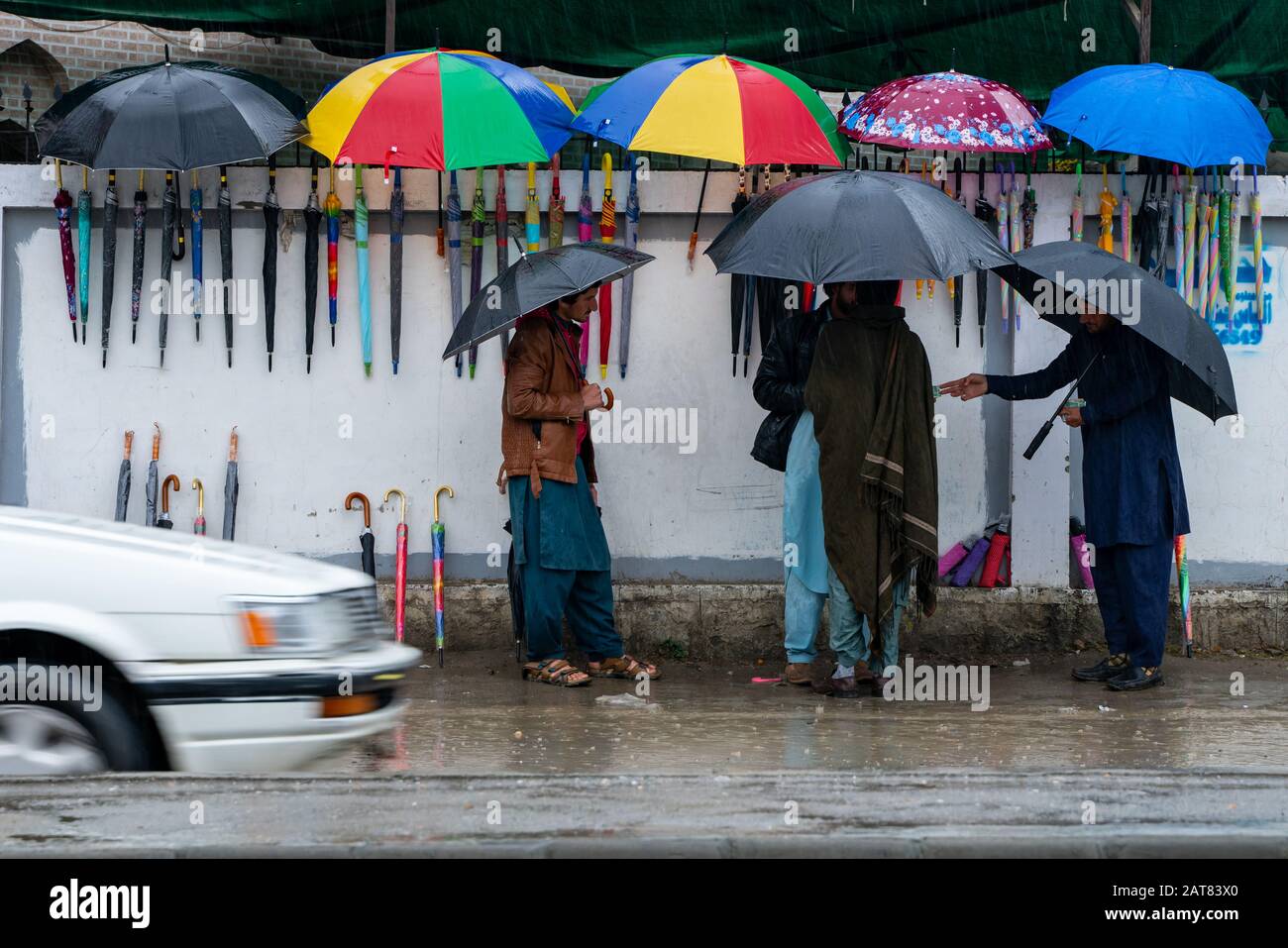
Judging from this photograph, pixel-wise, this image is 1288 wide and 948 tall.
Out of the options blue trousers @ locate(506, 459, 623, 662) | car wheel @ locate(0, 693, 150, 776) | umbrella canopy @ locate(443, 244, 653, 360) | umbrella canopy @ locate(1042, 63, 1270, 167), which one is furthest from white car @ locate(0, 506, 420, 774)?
umbrella canopy @ locate(1042, 63, 1270, 167)

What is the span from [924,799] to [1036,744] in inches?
81.5

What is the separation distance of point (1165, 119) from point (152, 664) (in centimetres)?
540

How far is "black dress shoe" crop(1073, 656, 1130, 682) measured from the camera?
800 centimetres

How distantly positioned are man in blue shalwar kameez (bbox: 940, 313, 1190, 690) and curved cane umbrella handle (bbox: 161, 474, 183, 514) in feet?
13.2

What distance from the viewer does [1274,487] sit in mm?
8773

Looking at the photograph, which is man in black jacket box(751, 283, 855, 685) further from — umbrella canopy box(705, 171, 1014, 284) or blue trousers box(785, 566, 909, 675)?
umbrella canopy box(705, 171, 1014, 284)

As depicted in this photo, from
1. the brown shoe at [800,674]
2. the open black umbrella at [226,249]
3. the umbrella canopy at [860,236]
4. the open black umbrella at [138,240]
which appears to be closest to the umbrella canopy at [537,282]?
the umbrella canopy at [860,236]

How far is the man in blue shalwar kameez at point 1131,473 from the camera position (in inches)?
301

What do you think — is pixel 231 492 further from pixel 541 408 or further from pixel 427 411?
pixel 541 408

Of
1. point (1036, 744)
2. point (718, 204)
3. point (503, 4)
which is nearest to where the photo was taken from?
point (1036, 744)

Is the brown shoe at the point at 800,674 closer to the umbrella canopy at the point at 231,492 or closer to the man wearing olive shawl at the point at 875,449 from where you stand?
the man wearing olive shawl at the point at 875,449

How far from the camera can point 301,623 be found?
4.93m
